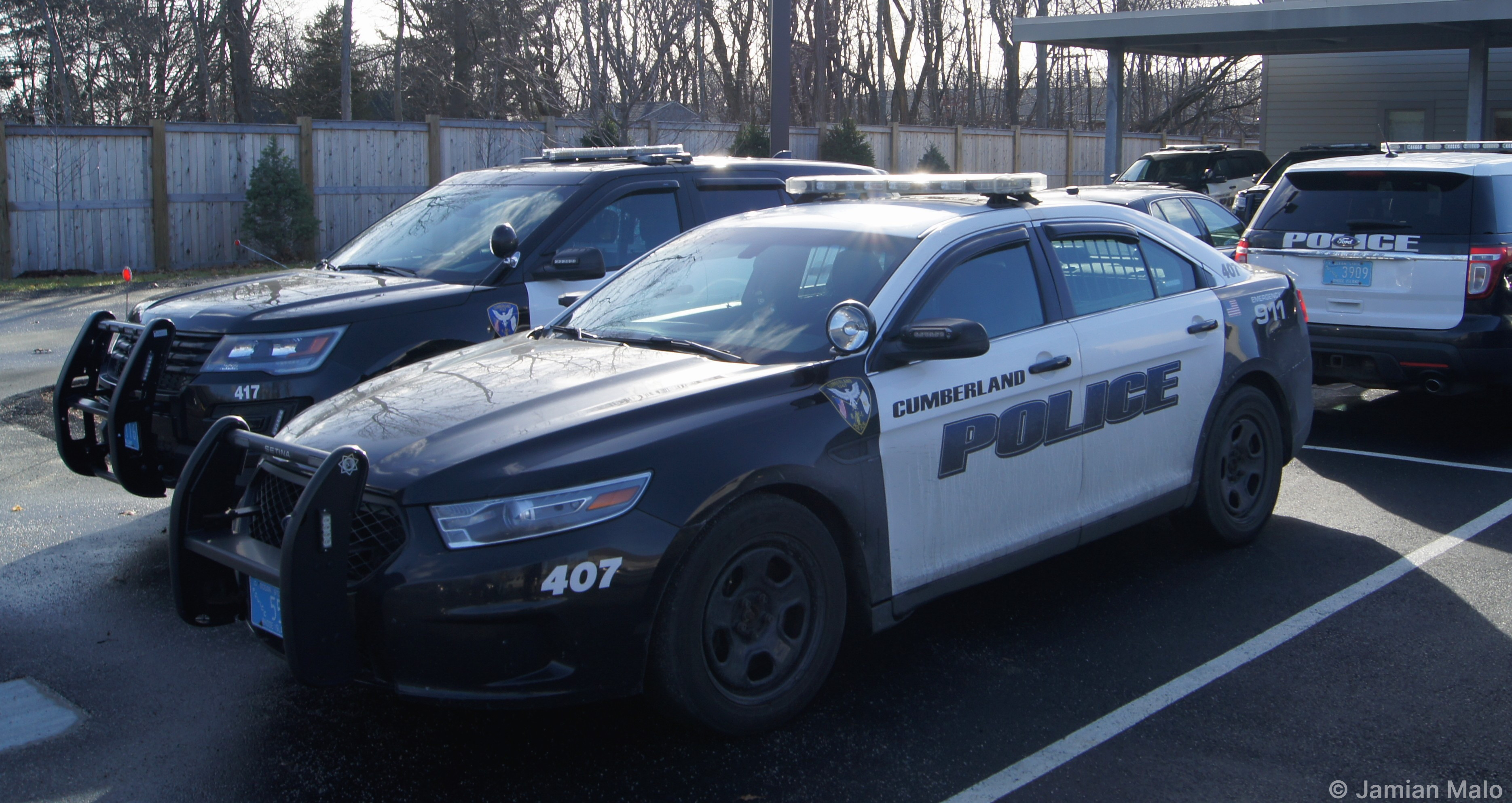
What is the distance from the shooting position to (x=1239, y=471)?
589 centimetres

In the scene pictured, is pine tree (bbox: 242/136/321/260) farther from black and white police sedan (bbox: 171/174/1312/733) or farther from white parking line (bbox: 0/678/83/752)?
white parking line (bbox: 0/678/83/752)

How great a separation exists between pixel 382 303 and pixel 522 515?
119 inches

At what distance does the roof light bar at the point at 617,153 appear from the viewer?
759 cm

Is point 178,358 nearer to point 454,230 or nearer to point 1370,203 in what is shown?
point 454,230

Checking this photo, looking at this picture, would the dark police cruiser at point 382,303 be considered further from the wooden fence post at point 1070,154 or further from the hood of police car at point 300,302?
the wooden fence post at point 1070,154

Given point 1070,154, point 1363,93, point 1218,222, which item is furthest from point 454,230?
point 1070,154

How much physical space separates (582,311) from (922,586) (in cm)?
186

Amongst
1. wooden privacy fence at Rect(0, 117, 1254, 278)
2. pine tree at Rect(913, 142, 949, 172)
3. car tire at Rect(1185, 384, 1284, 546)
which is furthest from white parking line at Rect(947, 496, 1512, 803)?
pine tree at Rect(913, 142, 949, 172)

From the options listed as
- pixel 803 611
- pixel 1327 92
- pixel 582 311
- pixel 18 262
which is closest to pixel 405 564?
pixel 803 611

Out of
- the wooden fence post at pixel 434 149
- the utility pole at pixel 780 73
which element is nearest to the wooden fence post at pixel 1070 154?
the wooden fence post at pixel 434 149

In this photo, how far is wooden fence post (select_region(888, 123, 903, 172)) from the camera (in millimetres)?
28203

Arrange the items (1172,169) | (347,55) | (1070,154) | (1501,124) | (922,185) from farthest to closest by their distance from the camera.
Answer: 1. (347,55)
2. (1070,154)
3. (1501,124)
4. (1172,169)
5. (922,185)

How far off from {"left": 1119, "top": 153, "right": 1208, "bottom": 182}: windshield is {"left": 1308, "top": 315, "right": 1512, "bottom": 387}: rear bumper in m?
11.8

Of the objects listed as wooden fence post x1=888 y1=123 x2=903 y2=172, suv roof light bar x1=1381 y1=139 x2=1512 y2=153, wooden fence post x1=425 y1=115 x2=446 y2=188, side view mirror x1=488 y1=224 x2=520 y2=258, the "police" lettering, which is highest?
→ wooden fence post x1=888 y1=123 x2=903 y2=172
